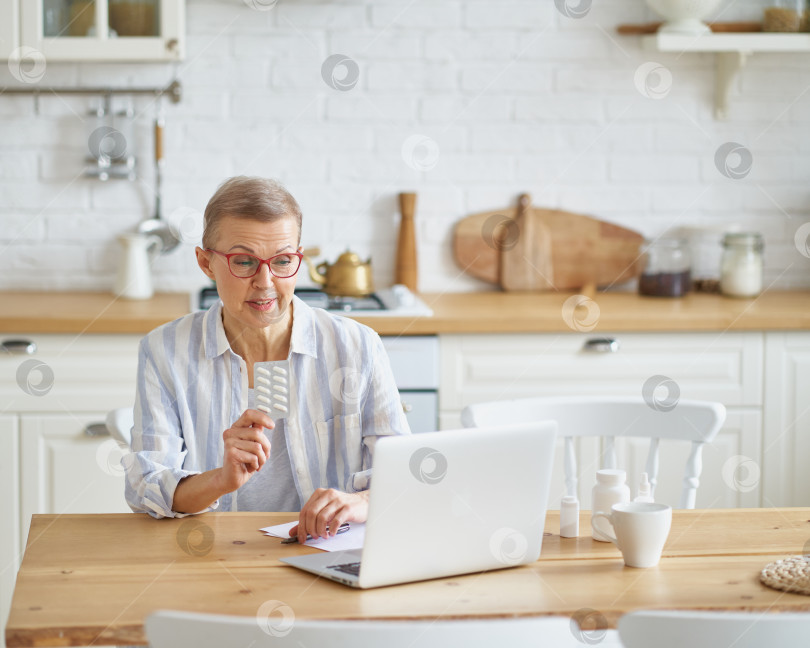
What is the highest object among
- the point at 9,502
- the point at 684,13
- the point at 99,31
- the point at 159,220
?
the point at 684,13

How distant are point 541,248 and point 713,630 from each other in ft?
8.06

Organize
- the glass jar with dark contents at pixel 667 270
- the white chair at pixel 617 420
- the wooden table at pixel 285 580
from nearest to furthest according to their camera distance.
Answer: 1. the wooden table at pixel 285 580
2. the white chair at pixel 617 420
3. the glass jar with dark contents at pixel 667 270

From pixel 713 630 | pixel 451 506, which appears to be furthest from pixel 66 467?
pixel 713 630

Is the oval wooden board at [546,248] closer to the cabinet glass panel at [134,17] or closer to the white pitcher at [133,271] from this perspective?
the white pitcher at [133,271]

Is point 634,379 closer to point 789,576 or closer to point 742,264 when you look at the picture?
point 742,264

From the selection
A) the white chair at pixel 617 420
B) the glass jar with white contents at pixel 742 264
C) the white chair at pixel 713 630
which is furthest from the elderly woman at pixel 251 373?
the glass jar with white contents at pixel 742 264

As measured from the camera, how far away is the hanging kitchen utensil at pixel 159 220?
319 centimetres

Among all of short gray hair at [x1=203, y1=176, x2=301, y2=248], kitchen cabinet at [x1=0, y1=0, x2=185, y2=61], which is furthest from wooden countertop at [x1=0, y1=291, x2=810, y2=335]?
short gray hair at [x1=203, y1=176, x2=301, y2=248]

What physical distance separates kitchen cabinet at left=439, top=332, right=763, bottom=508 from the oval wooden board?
22.8 inches

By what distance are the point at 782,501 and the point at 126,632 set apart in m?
2.21

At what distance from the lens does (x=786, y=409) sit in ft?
9.29

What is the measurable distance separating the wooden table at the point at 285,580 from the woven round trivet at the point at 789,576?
1 cm

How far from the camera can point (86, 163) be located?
10.5 feet

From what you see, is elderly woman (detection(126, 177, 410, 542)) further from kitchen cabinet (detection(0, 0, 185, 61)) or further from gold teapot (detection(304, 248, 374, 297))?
kitchen cabinet (detection(0, 0, 185, 61))
